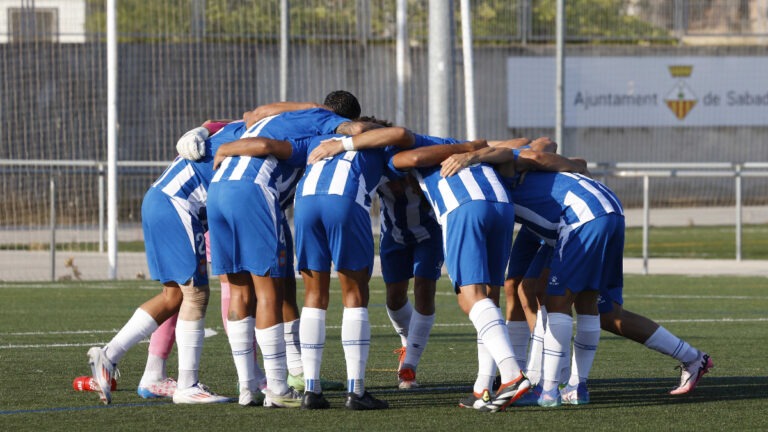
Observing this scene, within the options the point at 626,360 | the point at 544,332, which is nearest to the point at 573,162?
the point at 544,332

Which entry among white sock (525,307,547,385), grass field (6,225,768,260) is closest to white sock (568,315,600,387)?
white sock (525,307,547,385)

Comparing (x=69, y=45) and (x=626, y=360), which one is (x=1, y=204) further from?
(x=626, y=360)

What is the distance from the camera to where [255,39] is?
23.6 metres

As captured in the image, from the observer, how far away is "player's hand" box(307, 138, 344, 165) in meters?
7.66

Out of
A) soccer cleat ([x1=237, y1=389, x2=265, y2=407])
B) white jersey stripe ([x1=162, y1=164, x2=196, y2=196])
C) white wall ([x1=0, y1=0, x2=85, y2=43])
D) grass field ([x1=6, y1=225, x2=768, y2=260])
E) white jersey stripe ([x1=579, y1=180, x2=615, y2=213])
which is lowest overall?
grass field ([x1=6, y1=225, x2=768, y2=260])

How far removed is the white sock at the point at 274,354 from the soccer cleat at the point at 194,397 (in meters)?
0.39

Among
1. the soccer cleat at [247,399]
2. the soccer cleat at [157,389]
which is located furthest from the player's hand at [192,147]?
the soccer cleat at [247,399]

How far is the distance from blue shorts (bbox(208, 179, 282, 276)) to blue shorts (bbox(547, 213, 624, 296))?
1.67 m

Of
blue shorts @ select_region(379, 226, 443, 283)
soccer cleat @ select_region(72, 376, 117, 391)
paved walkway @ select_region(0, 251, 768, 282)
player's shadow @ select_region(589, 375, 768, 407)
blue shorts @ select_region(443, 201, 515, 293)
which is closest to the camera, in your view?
blue shorts @ select_region(443, 201, 515, 293)

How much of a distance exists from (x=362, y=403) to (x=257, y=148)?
1600mm

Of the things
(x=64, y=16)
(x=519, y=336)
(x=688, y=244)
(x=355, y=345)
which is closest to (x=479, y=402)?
(x=355, y=345)

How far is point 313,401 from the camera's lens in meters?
7.55

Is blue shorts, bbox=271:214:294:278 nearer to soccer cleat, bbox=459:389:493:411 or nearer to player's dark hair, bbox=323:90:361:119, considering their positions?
player's dark hair, bbox=323:90:361:119

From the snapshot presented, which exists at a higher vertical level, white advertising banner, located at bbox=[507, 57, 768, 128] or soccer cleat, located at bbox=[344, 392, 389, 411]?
white advertising banner, located at bbox=[507, 57, 768, 128]
